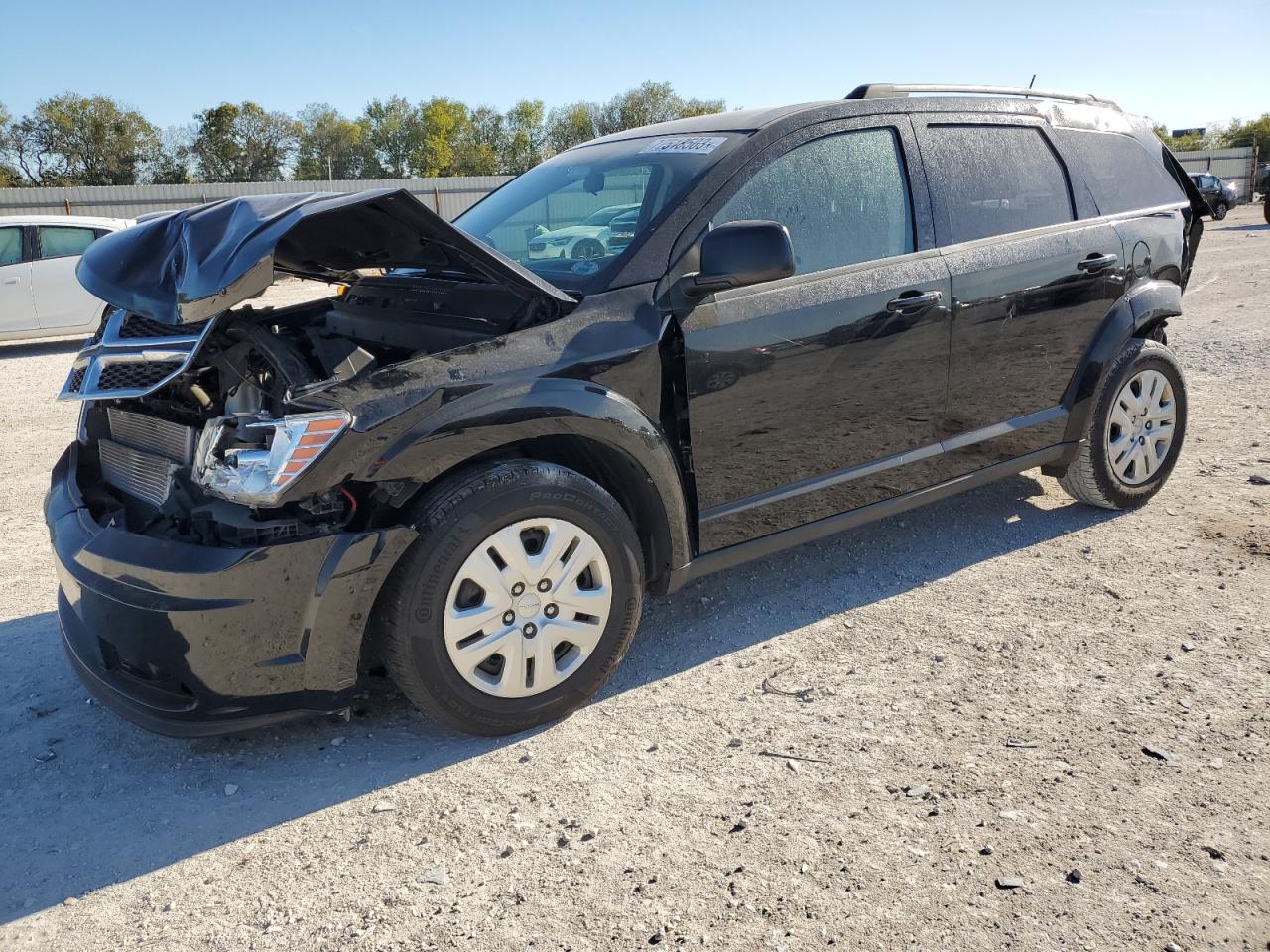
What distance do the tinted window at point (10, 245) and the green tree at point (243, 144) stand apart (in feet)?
192

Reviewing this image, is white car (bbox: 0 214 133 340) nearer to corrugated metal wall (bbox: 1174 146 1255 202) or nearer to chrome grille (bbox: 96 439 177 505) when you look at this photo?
chrome grille (bbox: 96 439 177 505)

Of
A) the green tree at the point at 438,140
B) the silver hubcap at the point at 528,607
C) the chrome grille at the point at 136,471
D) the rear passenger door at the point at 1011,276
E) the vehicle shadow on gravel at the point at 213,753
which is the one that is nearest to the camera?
the vehicle shadow on gravel at the point at 213,753

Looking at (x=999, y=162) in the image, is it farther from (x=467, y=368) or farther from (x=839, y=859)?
(x=839, y=859)

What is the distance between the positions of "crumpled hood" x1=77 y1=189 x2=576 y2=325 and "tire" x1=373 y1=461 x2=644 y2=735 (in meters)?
0.66

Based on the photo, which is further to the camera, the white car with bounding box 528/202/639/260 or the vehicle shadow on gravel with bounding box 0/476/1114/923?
the white car with bounding box 528/202/639/260


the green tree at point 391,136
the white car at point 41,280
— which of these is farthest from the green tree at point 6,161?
the white car at point 41,280

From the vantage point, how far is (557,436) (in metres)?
3.17

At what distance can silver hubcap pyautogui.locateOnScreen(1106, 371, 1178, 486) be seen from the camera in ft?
15.5

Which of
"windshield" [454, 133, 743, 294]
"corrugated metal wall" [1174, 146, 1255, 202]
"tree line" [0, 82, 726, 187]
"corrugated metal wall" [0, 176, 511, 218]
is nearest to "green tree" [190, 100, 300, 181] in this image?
"tree line" [0, 82, 726, 187]

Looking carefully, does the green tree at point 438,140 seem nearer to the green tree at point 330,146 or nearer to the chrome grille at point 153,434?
the green tree at point 330,146

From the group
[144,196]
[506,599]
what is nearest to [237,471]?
[506,599]

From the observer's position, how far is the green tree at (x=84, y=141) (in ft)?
197

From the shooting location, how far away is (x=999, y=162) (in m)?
4.31

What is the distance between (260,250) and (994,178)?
3019 millimetres
